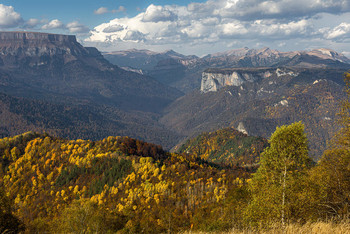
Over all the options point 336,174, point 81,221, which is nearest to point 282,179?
point 336,174

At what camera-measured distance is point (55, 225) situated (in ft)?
242

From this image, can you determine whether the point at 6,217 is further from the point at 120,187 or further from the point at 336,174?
the point at 120,187

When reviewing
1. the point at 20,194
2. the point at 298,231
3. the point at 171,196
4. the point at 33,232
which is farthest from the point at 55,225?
the point at 20,194

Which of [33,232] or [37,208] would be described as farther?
[37,208]

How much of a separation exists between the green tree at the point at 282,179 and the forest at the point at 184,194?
4.0 inches

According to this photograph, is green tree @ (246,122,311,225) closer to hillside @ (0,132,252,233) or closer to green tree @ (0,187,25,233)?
green tree @ (0,187,25,233)

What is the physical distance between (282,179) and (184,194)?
5169 inches

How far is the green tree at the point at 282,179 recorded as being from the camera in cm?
2709

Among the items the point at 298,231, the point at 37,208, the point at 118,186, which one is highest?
the point at 298,231

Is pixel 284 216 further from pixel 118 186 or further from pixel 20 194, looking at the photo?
pixel 20 194

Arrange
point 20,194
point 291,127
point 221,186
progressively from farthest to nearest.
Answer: point 20,194 → point 221,186 → point 291,127

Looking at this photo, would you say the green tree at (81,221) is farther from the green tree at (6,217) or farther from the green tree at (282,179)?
the green tree at (282,179)

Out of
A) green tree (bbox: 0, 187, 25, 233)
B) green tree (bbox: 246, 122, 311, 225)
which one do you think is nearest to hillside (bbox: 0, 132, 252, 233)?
green tree (bbox: 0, 187, 25, 233)

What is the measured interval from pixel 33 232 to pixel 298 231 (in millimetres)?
72949
